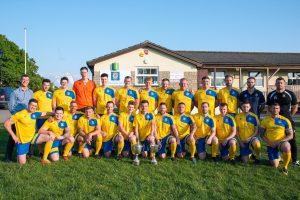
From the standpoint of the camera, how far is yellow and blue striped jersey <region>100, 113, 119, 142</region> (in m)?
6.72

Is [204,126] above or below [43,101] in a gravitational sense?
below

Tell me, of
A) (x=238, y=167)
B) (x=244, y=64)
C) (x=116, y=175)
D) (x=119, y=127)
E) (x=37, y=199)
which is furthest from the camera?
(x=244, y=64)

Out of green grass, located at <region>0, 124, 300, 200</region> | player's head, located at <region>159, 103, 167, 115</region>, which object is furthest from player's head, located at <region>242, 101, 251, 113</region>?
player's head, located at <region>159, 103, 167, 115</region>

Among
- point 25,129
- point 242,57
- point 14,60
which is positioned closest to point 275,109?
point 25,129

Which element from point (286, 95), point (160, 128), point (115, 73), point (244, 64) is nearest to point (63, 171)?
point (160, 128)

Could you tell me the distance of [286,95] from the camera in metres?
6.19

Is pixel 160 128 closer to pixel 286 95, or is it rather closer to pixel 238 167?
pixel 238 167

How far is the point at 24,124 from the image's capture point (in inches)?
240

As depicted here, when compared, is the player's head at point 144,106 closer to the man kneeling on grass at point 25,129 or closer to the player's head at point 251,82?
the man kneeling on grass at point 25,129

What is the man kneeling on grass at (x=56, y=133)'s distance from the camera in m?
6.18

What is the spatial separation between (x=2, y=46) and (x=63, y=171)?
48.5 meters

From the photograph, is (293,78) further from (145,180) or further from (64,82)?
(145,180)

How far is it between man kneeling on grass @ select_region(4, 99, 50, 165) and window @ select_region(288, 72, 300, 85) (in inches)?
717

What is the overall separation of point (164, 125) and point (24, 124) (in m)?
2.86
